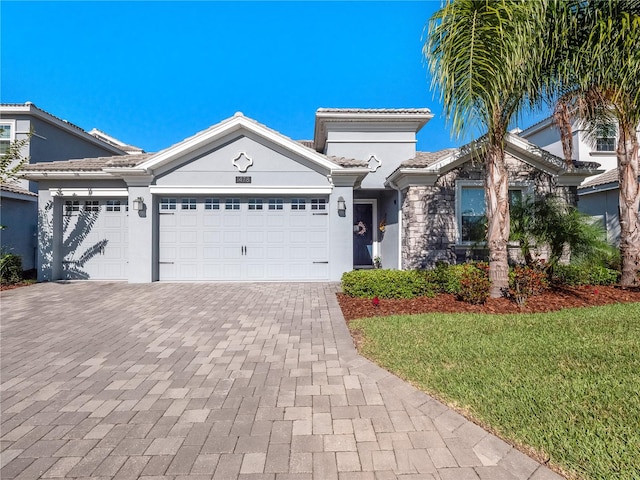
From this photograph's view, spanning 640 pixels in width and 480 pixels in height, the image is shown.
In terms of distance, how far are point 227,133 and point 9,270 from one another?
831 centimetres

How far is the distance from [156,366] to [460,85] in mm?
7462

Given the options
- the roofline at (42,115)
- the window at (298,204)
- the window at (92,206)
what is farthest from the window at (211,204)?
the roofline at (42,115)

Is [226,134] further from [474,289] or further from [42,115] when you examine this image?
[42,115]

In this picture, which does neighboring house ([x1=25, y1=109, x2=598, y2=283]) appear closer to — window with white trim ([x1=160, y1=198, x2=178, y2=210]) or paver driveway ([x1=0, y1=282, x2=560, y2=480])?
window with white trim ([x1=160, y1=198, x2=178, y2=210])

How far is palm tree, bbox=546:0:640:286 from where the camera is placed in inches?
281

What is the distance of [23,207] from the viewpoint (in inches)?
504

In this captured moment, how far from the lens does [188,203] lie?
1100cm

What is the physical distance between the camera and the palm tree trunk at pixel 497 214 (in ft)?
24.4

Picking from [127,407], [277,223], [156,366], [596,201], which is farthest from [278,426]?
[596,201]

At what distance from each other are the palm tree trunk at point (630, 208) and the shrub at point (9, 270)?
18.0m

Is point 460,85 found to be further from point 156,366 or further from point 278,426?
point 156,366

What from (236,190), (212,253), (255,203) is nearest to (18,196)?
(212,253)

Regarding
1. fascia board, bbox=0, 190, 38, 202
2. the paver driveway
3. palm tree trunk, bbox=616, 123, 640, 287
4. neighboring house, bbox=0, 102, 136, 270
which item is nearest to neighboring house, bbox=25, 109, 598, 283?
fascia board, bbox=0, 190, 38, 202

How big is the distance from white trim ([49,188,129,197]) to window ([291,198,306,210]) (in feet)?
18.9
